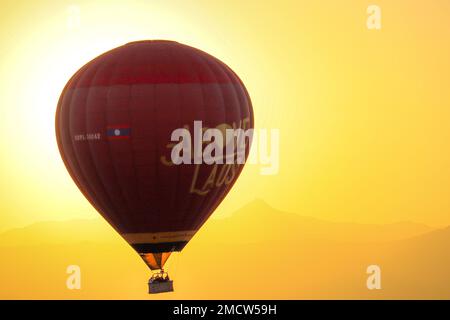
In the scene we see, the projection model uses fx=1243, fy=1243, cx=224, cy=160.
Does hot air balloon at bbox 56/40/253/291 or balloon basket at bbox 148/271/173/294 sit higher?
hot air balloon at bbox 56/40/253/291

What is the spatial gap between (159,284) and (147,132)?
4.06 metres

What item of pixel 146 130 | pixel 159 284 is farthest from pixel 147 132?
pixel 159 284

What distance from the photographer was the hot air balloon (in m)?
31.8

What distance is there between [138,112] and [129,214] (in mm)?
2759

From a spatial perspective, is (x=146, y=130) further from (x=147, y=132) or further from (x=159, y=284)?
(x=159, y=284)

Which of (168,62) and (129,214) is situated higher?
(168,62)

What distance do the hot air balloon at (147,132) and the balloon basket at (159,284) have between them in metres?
0.04

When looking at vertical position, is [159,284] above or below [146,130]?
below

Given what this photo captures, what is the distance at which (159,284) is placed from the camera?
32.5 metres

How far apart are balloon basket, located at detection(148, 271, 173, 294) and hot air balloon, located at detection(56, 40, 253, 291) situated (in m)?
0.04
